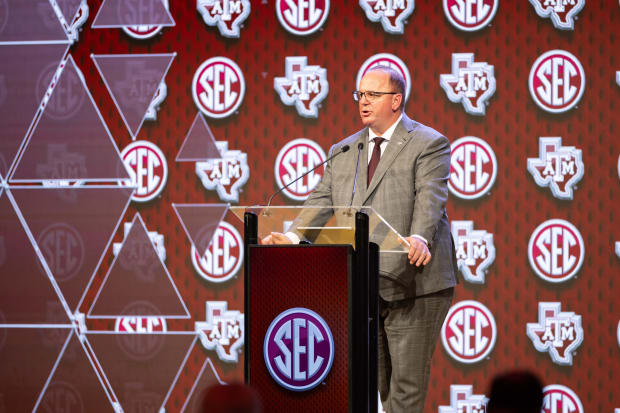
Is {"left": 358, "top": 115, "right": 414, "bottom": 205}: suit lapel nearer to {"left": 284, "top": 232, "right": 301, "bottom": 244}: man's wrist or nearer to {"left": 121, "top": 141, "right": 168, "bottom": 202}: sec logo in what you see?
{"left": 284, "top": 232, "right": 301, "bottom": 244}: man's wrist

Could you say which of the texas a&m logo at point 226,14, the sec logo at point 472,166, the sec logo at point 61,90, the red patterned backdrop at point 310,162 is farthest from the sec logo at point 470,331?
the sec logo at point 61,90

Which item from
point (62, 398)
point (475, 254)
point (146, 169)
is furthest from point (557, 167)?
point (62, 398)

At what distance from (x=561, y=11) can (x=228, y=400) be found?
3.65m

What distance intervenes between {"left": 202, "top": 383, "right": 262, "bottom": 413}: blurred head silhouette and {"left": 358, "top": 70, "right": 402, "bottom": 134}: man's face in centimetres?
213

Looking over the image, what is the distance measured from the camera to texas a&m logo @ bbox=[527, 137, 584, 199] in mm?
4227

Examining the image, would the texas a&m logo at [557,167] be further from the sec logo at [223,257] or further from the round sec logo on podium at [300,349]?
the round sec logo on podium at [300,349]

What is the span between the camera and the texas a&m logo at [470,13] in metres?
4.31

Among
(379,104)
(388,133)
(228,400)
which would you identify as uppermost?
(379,104)

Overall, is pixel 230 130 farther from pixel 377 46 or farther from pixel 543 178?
pixel 543 178

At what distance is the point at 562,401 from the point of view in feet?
13.9

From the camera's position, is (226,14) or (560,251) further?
(226,14)

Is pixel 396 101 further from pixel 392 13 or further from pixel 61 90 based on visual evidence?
pixel 61 90

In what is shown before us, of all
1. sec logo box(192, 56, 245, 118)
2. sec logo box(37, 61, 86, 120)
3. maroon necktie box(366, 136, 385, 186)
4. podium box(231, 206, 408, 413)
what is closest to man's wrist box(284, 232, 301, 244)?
podium box(231, 206, 408, 413)

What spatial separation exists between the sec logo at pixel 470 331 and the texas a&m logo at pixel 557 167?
30.6 inches
